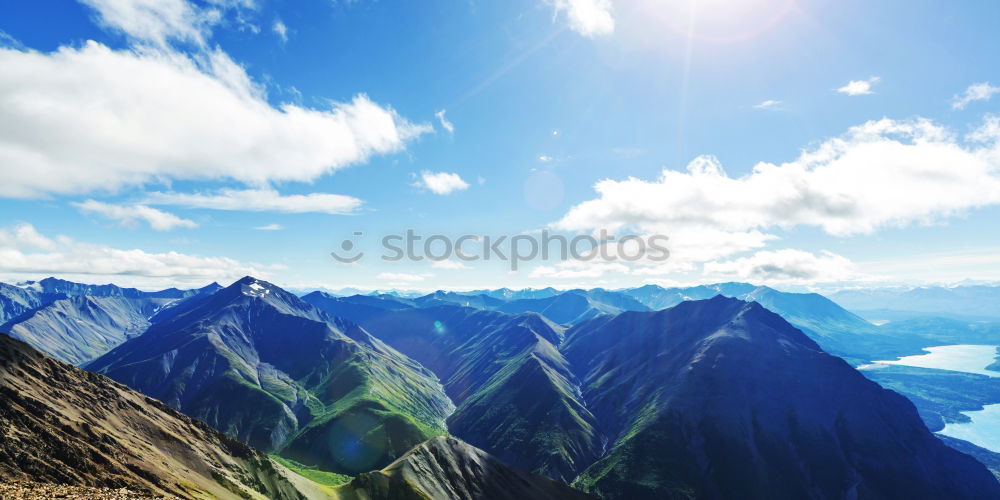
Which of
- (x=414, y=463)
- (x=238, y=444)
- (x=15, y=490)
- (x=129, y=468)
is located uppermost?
(x=15, y=490)

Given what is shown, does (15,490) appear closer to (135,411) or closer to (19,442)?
(19,442)

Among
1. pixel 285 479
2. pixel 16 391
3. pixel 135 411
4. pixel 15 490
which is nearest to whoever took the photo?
pixel 15 490

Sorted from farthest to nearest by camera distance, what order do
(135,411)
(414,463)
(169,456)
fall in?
(414,463) < (135,411) < (169,456)

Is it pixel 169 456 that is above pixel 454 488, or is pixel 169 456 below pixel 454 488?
above

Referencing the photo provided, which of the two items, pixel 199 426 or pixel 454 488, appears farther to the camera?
pixel 454 488

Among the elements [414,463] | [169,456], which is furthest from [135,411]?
[414,463]

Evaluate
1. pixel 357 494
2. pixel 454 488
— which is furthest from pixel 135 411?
pixel 454 488
